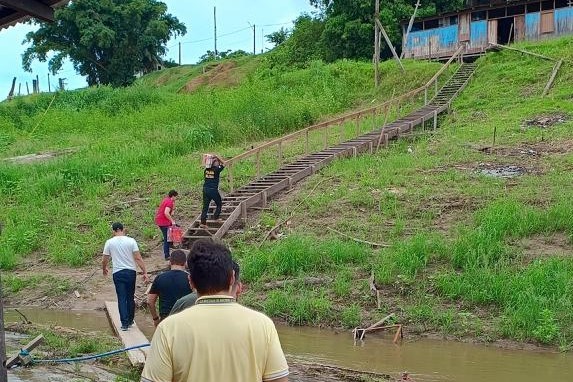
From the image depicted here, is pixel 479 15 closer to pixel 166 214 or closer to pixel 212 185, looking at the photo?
pixel 212 185

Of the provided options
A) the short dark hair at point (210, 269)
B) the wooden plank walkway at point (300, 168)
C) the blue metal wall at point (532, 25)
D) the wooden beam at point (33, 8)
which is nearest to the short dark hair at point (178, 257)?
the wooden beam at point (33, 8)

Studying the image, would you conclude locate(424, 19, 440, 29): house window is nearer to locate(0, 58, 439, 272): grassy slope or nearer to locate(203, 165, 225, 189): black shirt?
locate(0, 58, 439, 272): grassy slope

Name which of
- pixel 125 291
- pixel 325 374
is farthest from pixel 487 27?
pixel 325 374

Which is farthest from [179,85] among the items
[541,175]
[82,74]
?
[541,175]

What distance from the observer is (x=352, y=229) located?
16.4 metres

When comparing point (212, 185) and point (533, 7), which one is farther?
point (533, 7)

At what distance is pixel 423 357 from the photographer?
1097cm

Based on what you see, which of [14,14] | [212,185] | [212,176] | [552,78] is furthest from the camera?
[552,78]

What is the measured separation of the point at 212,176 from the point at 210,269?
13.1 meters

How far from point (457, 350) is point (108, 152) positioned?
57.5 feet

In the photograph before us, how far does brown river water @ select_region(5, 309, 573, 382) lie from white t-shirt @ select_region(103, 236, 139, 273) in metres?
2.23

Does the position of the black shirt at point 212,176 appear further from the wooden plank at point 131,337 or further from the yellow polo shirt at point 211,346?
the yellow polo shirt at point 211,346

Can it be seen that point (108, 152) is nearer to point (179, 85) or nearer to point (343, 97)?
point (343, 97)

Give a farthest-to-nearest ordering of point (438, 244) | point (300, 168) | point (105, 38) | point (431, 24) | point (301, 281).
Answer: point (105, 38) → point (431, 24) → point (300, 168) → point (438, 244) → point (301, 281)
